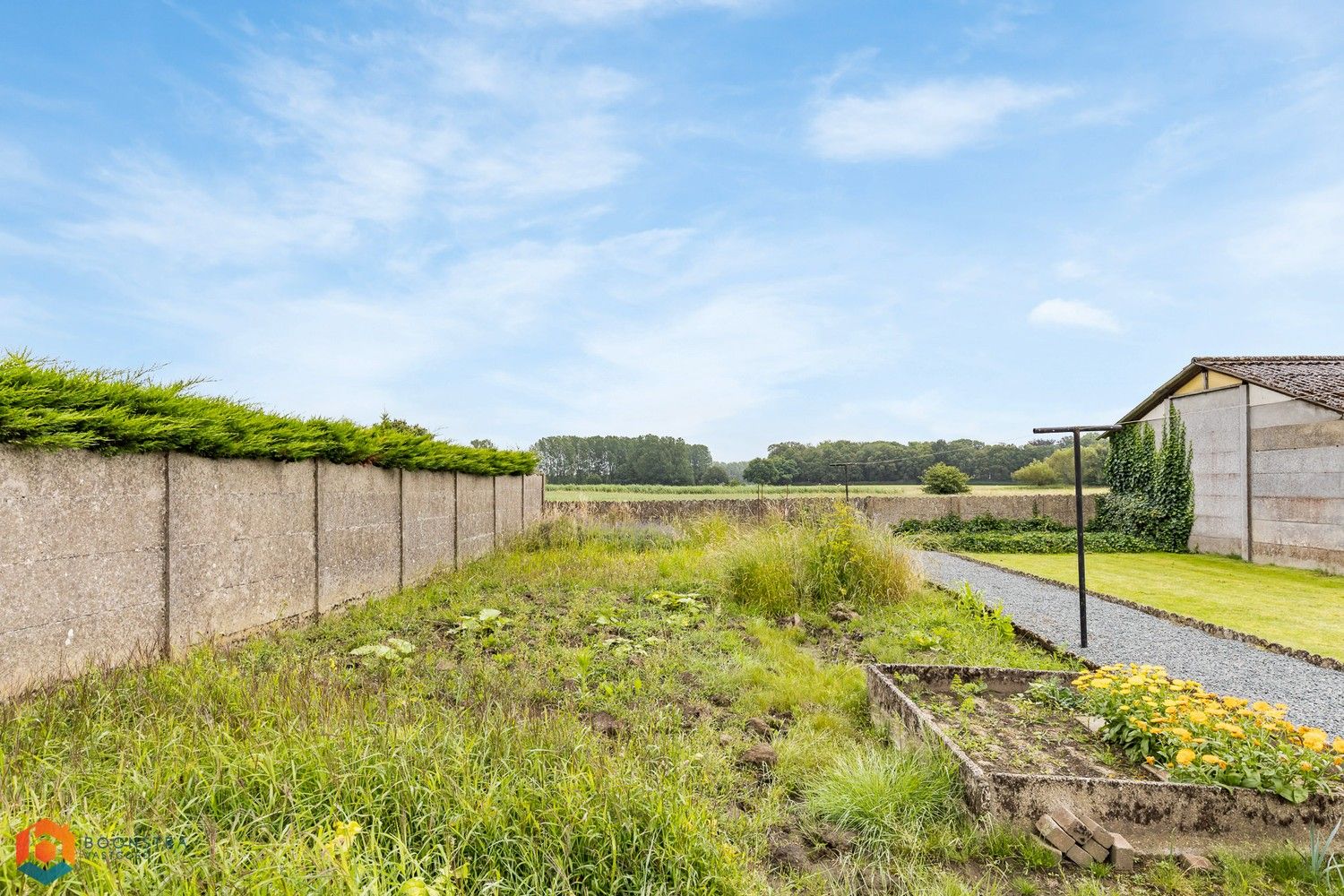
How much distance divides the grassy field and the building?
9.52 metres

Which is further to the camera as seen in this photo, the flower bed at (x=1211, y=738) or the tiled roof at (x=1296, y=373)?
the tiled roof at (x=1296, y=373)

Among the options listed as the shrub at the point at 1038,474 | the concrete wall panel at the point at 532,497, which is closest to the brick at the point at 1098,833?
the concrete wall panel at the point at 532,497

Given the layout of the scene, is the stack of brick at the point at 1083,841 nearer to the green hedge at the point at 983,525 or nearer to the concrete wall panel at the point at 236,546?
the concrete wall panel at the point at 236,546

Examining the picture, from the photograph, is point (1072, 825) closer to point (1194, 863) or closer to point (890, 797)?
point (1194, 863)

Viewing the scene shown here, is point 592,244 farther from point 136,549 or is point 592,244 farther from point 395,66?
point 136,549

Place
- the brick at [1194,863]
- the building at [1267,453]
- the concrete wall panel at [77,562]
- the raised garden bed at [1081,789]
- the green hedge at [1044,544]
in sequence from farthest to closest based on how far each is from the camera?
1. the green hedge at [1044,544]
2. the building at [1267,453]
3. the concrete wall panel at [77,562]
4. the raised garden bed at [1081,789]
5. the brick at [1194,863]

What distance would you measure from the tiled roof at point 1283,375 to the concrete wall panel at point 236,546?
12986mm

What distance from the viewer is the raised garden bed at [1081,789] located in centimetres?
235

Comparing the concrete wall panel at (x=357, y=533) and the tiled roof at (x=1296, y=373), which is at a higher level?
the tiled roof at (x=1296, y=373)

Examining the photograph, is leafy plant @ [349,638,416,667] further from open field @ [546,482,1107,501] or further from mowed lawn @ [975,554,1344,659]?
open field @ [546,482,1107,501]

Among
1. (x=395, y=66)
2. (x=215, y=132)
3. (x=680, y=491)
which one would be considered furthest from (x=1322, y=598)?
(x=680, y=491)

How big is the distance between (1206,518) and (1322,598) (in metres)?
4.79

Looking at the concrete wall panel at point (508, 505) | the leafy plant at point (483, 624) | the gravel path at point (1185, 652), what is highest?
the concrete wall panel at point (508, 505)

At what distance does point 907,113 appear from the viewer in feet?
23.1
